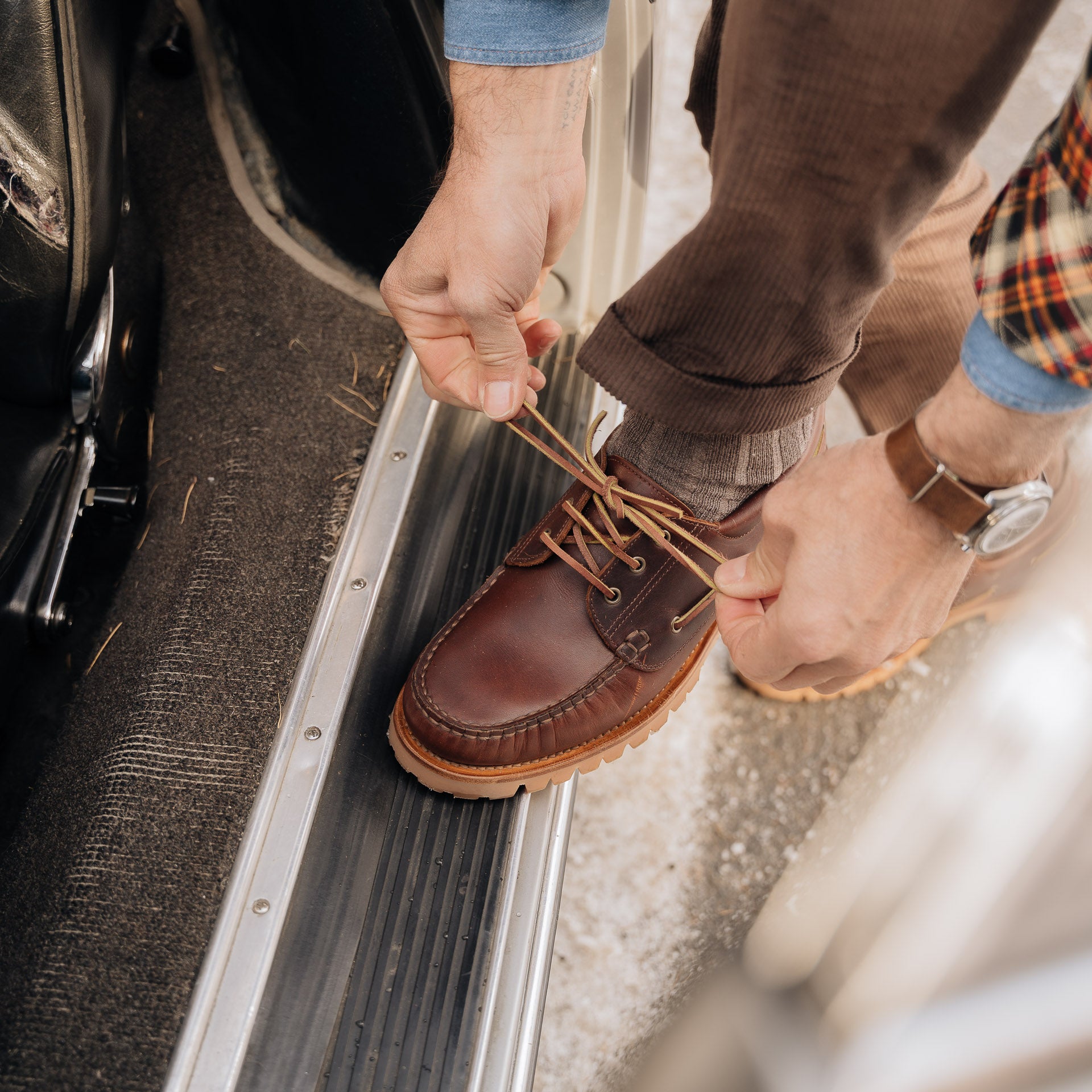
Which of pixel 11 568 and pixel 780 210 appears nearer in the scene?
pixel 780 210

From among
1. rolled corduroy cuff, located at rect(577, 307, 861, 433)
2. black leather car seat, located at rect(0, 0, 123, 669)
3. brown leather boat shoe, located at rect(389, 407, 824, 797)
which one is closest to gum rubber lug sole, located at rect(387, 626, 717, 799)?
brown leather boat shoe, located at rect(389, 407, 824, 797)

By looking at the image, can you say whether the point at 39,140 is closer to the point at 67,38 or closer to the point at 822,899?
the point at 67,38

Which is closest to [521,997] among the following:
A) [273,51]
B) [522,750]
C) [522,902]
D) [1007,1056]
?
[522,902]

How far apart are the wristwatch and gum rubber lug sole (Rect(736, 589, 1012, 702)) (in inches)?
19.9

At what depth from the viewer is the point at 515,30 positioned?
612 millimetres

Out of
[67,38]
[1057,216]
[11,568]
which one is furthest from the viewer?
[11,568]

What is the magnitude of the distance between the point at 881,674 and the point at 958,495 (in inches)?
22.2

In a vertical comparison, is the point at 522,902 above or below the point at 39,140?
below

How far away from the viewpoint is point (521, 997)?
0.66 meters

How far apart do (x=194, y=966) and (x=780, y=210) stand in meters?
0.67

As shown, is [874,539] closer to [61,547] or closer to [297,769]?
[297,769]

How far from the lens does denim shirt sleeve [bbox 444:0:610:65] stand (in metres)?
0.60

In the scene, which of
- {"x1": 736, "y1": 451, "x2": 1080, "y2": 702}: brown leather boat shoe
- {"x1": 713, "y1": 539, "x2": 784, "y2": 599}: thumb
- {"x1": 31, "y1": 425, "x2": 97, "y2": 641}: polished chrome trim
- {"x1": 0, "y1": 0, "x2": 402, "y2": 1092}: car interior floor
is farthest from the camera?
{"x1": 736, "y1": 451, "x2": 1080, "y2": 702}: brown leather boat shoe

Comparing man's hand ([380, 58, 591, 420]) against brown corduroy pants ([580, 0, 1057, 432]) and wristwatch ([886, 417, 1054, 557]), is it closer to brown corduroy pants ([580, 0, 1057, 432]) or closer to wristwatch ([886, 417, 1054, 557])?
brown corduroy pants ([580, 0, 1057, 432])
